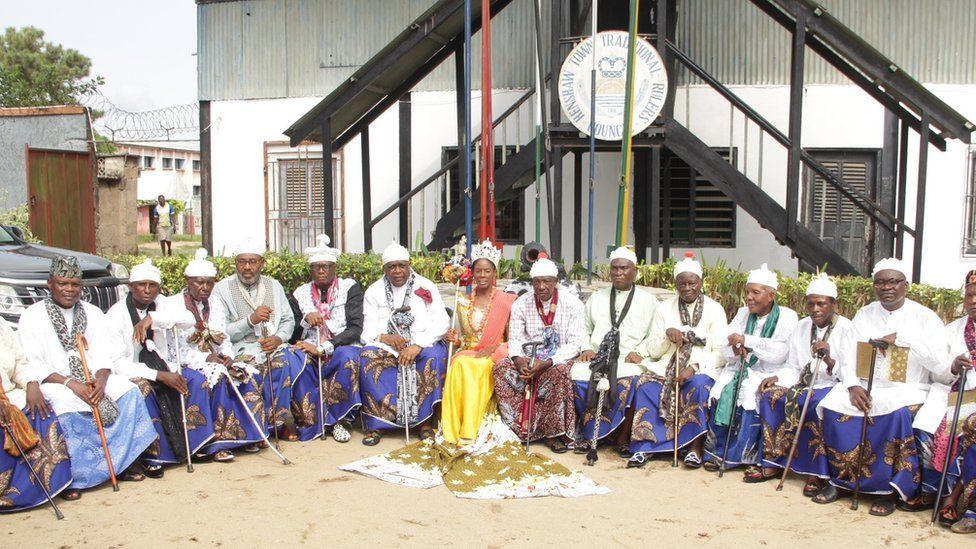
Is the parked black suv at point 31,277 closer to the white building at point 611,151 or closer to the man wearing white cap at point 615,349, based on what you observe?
the white building at point 611,151

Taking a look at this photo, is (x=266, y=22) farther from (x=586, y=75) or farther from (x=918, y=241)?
(x=918, y=241)

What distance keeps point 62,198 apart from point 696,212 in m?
11.1

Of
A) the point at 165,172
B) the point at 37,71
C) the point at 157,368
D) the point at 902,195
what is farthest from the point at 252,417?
the point at 165,172

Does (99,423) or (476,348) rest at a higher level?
(476,348)

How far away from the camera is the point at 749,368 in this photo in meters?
5.78

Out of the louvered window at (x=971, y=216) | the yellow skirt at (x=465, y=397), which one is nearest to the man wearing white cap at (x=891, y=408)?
the yellow skirt at (x=465, y=397)

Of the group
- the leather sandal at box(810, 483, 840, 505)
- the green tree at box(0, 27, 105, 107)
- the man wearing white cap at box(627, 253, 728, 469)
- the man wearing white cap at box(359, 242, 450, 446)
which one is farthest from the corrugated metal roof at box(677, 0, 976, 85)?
the green tree at box(0, 27, 105, 107)

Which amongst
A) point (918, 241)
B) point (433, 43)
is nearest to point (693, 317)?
point (918, 241)

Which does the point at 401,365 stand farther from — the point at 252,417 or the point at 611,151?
the point at 611,151

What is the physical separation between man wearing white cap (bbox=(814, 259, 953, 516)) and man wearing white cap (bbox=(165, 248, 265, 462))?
12.5 feet

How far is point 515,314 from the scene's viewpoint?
6.34 m

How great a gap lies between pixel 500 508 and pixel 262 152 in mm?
9829

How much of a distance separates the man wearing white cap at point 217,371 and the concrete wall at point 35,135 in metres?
11.4

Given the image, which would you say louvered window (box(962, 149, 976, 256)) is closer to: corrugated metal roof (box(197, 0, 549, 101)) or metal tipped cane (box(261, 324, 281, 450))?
corrugated metal roof (box(197, 0, 549, 101))
